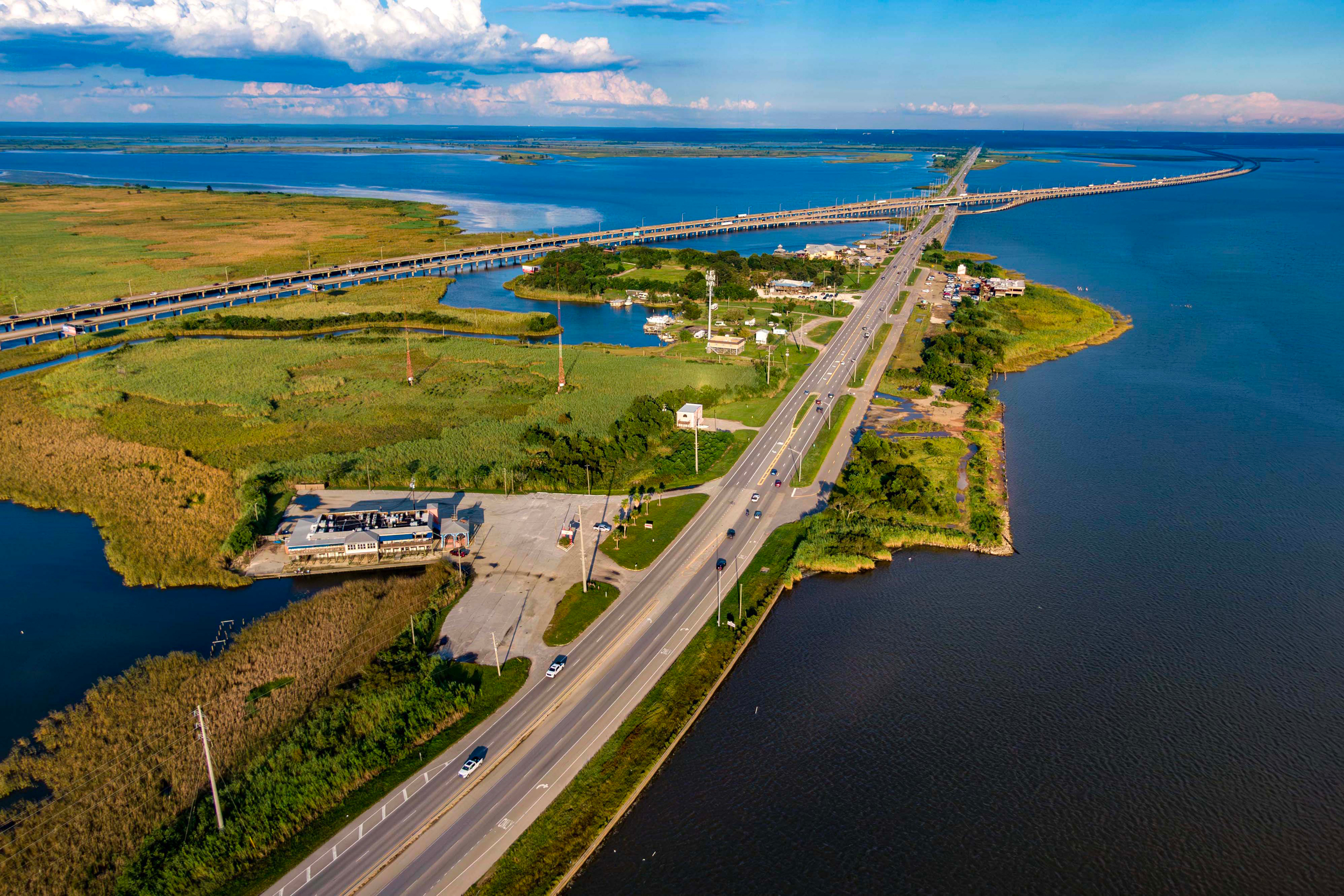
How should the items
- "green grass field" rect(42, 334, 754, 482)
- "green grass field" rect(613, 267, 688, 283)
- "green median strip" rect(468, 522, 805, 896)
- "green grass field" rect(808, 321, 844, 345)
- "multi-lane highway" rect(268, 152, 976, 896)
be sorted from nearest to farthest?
"multi-lane highway" rect(268, 152, 976, 896)
"green median strip" rect(468, 522, 805, 896)
"green grass field" rect(42, 334, 754, 482)
"green grass field" rect(808, 321, 844, 345)
"green grass field" rect(613, 267, 688, 283)

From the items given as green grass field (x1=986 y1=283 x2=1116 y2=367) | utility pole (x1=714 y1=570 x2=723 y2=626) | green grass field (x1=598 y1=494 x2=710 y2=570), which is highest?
green grass field (x1=986 y1=283 x2=1116 y2=367)

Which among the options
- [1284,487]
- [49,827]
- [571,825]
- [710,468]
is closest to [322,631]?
[49,827]

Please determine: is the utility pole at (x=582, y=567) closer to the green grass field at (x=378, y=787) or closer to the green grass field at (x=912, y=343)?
the green grass field at (x=378, y=787)

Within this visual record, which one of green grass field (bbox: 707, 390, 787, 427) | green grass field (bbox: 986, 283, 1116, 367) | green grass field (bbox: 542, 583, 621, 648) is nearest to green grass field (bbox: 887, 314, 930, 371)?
green grass field (bbox: 986, 283, 1116, 367)

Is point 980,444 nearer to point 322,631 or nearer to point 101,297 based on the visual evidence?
point 322,631

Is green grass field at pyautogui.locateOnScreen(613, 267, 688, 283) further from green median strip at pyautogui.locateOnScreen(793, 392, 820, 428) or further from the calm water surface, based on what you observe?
the calm water surface

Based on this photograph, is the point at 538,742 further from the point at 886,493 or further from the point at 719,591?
the point at 886,493
